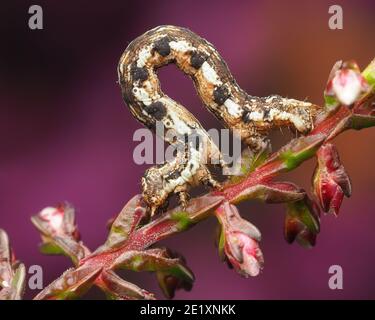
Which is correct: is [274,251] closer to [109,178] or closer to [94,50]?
[109,178]

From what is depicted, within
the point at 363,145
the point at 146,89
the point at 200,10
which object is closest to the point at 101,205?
the point at 200,10

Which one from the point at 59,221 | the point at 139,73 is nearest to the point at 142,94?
the point at 139,73

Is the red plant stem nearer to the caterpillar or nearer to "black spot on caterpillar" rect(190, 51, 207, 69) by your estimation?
the caterpillar

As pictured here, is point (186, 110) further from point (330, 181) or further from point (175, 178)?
point (330, 181)

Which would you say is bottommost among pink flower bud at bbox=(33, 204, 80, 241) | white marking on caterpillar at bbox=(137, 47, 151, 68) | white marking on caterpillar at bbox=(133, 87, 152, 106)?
pink flower bud at bbox=(33, 204, 80, 241)

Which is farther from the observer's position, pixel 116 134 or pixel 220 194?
pixel 116 134

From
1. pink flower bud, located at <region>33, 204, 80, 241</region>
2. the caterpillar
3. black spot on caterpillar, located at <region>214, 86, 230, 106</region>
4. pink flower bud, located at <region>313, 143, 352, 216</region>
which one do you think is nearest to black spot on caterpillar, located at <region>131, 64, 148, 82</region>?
the caterpillar

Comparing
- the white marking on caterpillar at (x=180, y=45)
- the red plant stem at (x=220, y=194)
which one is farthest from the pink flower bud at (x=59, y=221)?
the white marking on caterpillar at (x=180, y=45)
